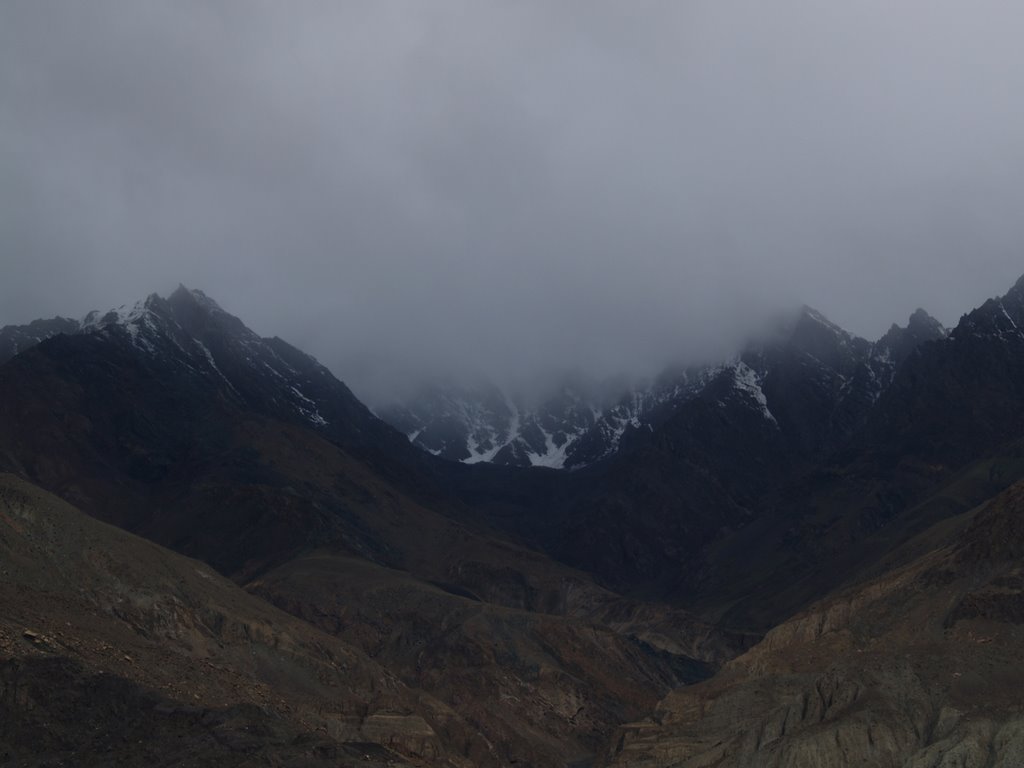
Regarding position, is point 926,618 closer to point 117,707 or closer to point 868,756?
point 868,756

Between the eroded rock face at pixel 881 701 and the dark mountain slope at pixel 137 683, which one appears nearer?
the dark mountain slope at pixel 137 683

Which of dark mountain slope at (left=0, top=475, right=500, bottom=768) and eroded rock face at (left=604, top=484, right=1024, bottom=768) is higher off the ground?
eroded rock face at (left=604, top=484, right=1024, bottom=768)

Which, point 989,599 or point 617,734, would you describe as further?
point 617,734

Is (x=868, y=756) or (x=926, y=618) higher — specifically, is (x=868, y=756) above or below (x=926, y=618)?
below

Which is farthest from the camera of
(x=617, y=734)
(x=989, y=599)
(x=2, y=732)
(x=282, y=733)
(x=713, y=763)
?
(x=617, y=734)

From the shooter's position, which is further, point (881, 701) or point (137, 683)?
point (881, 701)

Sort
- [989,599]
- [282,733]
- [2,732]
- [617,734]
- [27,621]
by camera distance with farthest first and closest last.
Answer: [617,734] < [989,599] < [27,621] < [282,733] < [2,732]

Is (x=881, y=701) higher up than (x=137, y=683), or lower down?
higher up

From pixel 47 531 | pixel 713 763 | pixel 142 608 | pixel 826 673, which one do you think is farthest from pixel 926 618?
pixel 47 531

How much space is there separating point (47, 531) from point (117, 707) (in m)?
64.5

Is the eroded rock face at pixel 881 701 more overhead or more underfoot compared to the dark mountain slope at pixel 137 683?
more overhead

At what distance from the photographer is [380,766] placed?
447ft

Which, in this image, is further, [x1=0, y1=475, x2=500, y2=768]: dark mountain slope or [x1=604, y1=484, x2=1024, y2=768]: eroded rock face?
[x1=604, y1=484, x2=1024, y2=768]: eroded rock face

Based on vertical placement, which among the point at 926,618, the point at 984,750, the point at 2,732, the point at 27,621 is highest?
the point at 926,618
